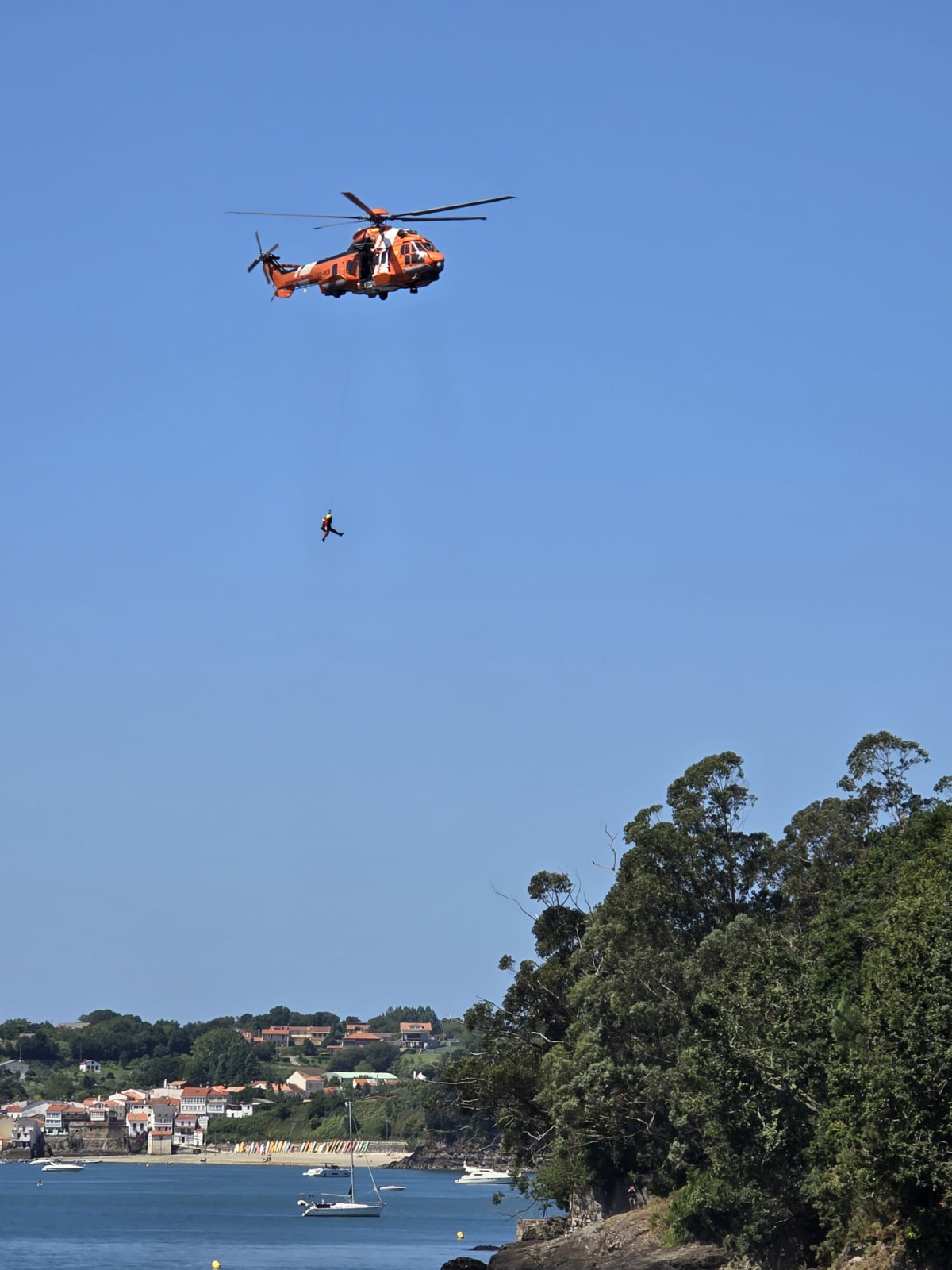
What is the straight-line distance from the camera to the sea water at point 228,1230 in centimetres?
10512

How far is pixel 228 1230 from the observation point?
13012cm

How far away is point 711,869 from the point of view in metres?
81.0

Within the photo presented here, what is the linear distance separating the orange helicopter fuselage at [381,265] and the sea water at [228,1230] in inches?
2558

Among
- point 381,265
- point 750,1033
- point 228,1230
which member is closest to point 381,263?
point 381,265

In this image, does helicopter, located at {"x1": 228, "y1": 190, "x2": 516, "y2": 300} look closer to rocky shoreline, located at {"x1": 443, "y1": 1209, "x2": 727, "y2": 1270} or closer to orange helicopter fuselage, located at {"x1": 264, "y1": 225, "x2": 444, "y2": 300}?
orange helicopter fuselage, located at {"x1": 264, "y1": 225, "x2": 444, "y2": 300}

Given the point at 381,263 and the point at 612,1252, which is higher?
the point at 381,263

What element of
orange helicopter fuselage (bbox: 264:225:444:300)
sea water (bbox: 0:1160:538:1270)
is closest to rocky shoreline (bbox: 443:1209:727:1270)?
sea water (bbox: 0:1160:538:1270)

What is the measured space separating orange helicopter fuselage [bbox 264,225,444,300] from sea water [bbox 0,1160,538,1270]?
213 feet

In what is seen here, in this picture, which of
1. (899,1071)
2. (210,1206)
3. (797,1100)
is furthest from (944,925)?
(210,1206)

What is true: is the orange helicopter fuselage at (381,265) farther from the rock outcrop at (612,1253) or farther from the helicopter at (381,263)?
the rock outcrop at (612,1253)

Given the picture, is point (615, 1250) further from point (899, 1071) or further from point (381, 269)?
point (381, 269)

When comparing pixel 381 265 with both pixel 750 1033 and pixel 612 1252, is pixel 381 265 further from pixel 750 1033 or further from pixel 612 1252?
pixel 612 1252

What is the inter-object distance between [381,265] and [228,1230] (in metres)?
97.1

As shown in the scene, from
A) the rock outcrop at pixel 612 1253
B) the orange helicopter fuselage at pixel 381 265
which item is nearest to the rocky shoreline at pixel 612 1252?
the rock outcrop at pixel 612 1253
